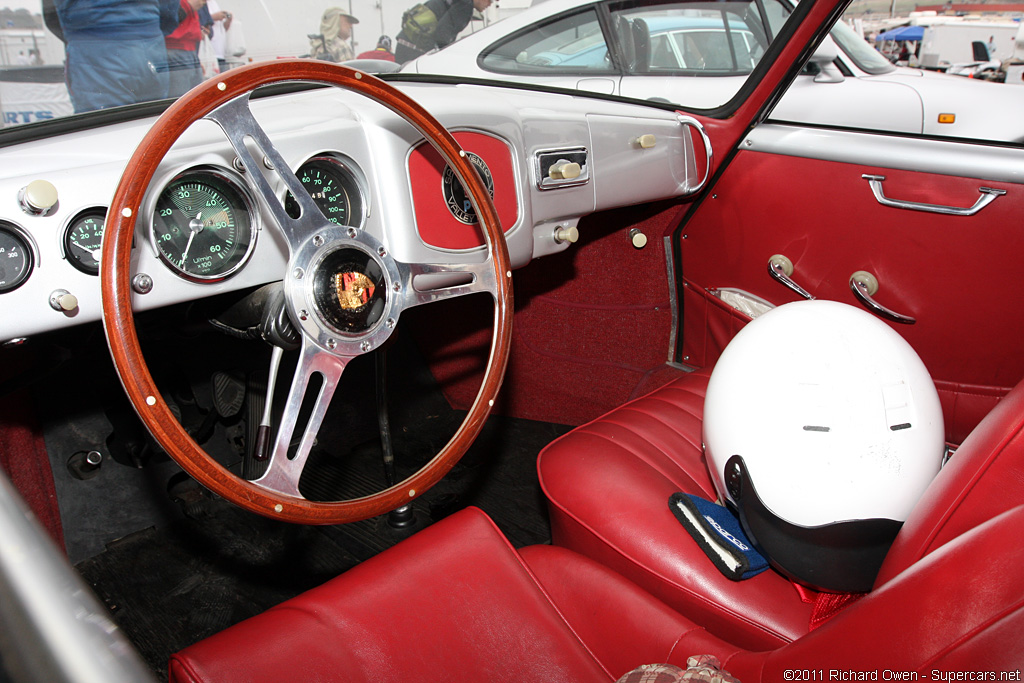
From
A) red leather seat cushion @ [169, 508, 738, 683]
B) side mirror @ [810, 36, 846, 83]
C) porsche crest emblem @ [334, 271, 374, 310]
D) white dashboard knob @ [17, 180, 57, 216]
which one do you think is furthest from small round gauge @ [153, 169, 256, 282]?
side mirror @ [810, 36, 846, 83]

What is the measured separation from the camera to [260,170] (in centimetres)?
102

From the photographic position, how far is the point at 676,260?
87.4 inches

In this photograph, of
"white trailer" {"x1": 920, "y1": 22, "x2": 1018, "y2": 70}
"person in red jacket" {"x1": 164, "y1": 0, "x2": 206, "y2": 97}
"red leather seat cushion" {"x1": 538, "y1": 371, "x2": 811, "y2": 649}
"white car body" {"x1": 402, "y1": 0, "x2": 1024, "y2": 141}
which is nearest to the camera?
"red leather seat cushion" {"x1": 538, "y1": 371, "x2": 811, "y2": 649}

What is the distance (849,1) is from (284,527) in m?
1.93

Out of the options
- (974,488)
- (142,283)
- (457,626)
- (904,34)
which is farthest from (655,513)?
(904,34)

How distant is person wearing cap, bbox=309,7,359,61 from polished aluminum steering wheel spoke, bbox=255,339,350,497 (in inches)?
28.5

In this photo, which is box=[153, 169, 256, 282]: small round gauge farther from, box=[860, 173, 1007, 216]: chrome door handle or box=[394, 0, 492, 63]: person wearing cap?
box=[860, 173, 1007, 216]: chrome door handle

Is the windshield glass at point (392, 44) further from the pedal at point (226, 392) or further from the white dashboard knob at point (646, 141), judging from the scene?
the pedal at point (226, 392)

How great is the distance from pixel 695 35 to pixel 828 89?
43 centimetres

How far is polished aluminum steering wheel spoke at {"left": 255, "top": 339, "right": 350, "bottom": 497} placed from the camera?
3.25 feet

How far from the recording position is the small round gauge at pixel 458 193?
4.80 feet

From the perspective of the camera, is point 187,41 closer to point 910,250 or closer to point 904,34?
point 910,250

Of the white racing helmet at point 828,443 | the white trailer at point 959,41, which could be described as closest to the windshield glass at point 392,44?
the white trailer at point 959,41

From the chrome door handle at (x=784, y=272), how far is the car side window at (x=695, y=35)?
19.7 inches
